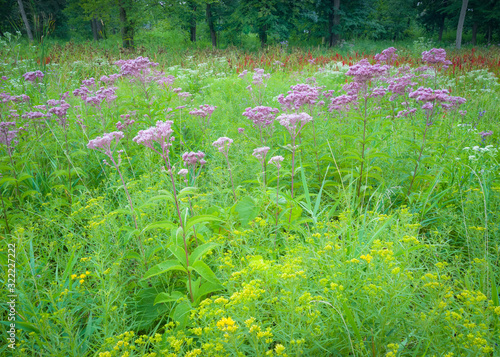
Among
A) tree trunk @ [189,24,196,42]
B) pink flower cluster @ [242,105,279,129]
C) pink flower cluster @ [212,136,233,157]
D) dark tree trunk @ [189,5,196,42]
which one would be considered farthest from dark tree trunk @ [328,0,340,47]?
pink flower cluster @ [212,136,233,157]

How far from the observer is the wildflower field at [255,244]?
1.39 metres

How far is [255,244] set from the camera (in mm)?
2389

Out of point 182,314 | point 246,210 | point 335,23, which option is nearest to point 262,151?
point 246,210

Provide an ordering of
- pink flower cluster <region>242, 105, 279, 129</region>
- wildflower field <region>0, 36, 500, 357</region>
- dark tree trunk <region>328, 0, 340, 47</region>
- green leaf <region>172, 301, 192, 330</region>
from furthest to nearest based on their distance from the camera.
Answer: dark tree trunk <region>328, 0, 340, 47</region> < pink flower cluster <region>242, 105, 279, 129</region> < green leaf <region>172, 301, 192, 330</region> < wildflower field <region>0, 36, 500, 357</region>

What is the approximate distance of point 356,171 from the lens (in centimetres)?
317

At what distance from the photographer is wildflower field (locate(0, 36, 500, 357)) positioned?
139 centimetres

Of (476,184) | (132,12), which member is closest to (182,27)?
(132,12)

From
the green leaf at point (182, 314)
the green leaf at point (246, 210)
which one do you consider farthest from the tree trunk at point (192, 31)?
the green leaf at point (182, 314)

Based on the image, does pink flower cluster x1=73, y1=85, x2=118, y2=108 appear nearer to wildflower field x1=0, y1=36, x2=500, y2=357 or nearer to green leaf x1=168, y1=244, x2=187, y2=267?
wildflower field x1=0, y1=36, x2=500, y2=357

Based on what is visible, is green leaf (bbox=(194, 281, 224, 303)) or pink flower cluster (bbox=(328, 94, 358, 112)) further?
pink flower cluster (bbox=(328, 94, 358, 112))

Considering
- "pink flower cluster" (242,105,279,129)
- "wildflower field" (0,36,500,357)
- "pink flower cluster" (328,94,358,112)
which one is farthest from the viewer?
"pink flower cluster" (328,94,358,112)

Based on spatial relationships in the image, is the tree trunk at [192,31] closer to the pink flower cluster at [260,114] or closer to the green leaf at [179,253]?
the pink flower cluster at [260,114]

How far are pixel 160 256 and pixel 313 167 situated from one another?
209 centimetres

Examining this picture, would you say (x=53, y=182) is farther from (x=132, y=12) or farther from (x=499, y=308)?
(x=132, y=12)
